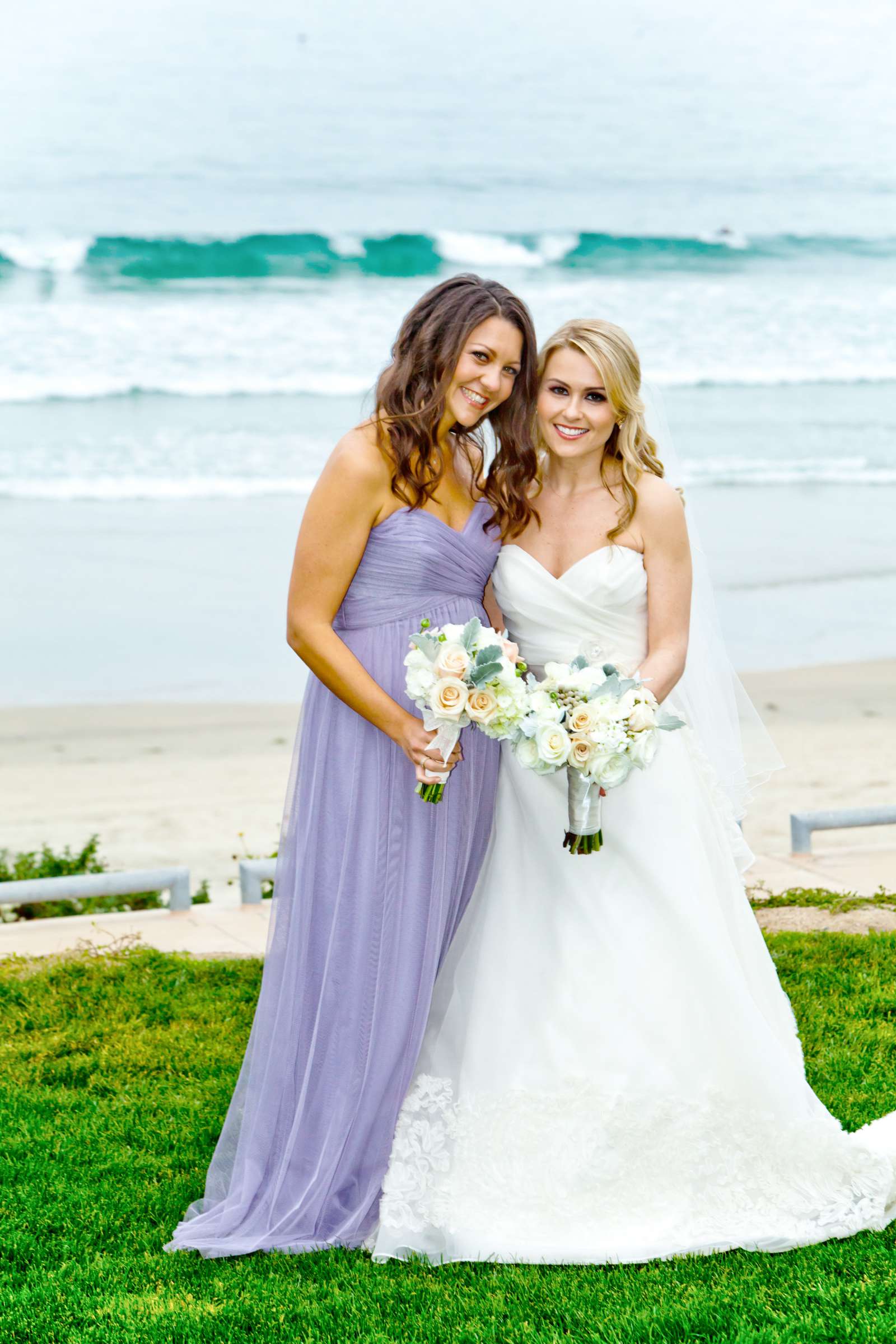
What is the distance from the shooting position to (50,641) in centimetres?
1173

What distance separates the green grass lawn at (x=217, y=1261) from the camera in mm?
3025

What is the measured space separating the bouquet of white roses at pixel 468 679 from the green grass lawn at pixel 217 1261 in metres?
1.26

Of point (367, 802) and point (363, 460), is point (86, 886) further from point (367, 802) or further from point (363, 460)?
point (363, 460)

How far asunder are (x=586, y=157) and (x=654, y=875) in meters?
31.9

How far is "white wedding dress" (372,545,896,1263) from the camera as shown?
335cm

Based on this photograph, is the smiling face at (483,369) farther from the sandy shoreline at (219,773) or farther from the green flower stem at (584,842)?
the sandy shoreline at (219,773)

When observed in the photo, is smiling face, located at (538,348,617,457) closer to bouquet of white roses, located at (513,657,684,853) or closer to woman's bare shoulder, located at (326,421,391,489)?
woman's bare shoulder, located at (326,421,391,489)

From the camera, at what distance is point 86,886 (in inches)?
228

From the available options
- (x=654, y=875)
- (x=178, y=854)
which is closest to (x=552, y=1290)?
(x=654, y=875)

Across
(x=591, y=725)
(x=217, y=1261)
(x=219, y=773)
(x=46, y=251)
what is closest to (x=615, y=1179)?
(x=217, y=1261)

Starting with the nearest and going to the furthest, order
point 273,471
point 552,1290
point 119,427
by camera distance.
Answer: point 552,1290, point 273,471, point 119,427

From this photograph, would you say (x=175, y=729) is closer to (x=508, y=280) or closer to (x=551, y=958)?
(x=551, y=958)

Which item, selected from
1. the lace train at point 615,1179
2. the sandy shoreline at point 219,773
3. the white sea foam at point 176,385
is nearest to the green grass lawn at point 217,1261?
the lace train at point 615,1179

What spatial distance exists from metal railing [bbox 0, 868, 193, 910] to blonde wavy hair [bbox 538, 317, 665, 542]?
3037 mm
